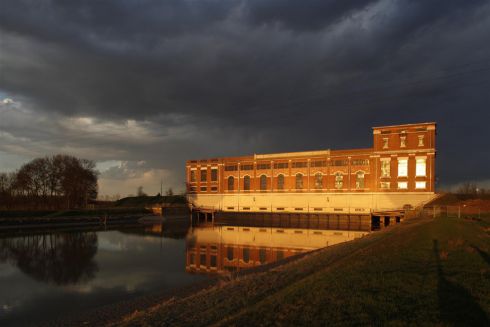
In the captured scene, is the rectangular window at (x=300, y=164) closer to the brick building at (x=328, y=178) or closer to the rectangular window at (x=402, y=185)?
the brick building at (x=328, y=178)

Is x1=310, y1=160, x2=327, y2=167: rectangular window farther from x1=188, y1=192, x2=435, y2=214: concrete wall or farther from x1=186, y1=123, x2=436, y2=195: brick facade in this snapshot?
x1=188, y1=192, x2=435, y2=214: concrete wall

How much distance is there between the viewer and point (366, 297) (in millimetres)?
8984

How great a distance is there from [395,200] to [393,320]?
63.4 metres

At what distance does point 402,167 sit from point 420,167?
302cm

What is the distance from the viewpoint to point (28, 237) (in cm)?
4481

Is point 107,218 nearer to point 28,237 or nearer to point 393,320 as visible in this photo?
point 28,237

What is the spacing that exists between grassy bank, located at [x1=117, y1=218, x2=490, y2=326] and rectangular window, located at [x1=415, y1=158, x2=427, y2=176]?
52.6 meters

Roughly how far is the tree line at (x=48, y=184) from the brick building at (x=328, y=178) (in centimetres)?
2753

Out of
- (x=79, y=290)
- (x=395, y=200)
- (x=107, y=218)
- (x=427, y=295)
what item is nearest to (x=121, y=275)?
(x=79, y=290)

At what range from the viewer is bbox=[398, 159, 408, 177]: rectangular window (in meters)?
65.1

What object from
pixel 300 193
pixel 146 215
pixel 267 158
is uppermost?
pixel 267 158

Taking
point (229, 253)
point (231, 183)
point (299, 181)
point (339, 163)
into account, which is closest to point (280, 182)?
point (299, 181)

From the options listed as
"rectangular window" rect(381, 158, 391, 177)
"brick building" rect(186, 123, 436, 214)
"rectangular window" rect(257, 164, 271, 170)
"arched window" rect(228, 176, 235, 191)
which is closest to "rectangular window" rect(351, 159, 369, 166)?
"brick building" rect(186, 123, 436, 214)

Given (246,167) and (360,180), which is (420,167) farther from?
(246,167)
